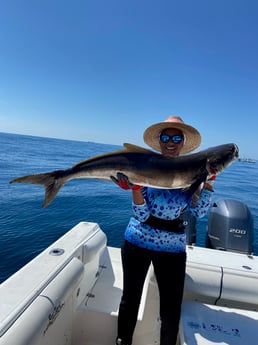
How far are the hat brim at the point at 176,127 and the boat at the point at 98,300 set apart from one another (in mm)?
1438

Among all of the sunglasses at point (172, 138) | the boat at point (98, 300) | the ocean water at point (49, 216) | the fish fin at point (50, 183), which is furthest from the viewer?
the ocean water at point (49, 216)

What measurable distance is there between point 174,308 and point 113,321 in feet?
3.61

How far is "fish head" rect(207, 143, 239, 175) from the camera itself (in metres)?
2.27

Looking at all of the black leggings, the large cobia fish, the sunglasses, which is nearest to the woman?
the black leggings

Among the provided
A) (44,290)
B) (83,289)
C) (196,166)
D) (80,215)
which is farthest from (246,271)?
(80,215)

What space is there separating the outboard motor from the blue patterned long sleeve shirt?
2419mm

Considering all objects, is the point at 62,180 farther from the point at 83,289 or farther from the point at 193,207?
the point at 83,289

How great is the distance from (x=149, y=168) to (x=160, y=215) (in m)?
0.47

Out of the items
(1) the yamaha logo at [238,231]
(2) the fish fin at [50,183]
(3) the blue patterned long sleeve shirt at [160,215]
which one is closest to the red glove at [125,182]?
(3) the blue patterned long sleeve shirt at [160,215]

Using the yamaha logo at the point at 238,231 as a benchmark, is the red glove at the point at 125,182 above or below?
above

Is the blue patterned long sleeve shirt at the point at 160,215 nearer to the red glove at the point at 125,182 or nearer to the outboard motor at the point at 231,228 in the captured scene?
the red glove at the point at 125,182

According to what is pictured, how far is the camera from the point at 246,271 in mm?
→ 2982

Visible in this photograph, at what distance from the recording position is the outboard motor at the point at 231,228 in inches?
172

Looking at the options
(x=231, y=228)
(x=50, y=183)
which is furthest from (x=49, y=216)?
(x=50, y=183)
